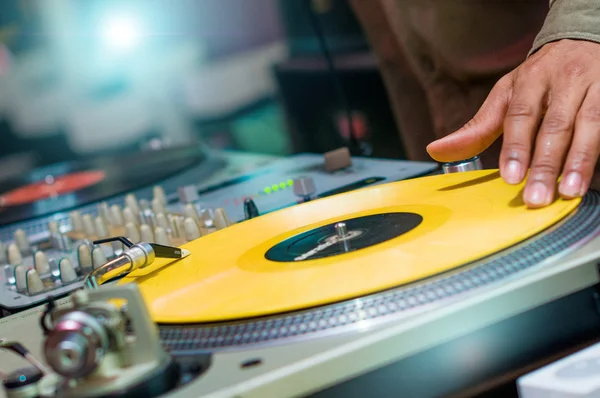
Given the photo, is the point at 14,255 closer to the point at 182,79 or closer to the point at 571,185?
the point at 571,185

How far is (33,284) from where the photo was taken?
104 centimetres

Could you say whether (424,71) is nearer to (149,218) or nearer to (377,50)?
(377,50)

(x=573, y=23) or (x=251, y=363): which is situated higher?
(x=573, y=23)

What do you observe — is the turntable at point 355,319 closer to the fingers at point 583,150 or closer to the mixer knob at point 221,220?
the fingers at point 583,150

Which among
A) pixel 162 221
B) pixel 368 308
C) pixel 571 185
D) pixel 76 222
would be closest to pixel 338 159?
pixel 162 221

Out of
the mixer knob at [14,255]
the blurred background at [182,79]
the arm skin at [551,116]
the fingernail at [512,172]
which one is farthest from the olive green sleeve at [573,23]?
the blurred background at [182,79]

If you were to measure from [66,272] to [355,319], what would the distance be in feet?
1.81

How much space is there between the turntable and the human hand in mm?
50

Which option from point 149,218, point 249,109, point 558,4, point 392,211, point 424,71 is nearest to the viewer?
point 392,211

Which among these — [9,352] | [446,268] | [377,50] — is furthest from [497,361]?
[377,50]

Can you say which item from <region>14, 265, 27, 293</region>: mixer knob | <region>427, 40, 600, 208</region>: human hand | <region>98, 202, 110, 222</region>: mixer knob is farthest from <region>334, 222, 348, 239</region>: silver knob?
<region>98, 202, 110, 222</region>: mixer knob

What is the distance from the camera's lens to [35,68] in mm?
2193

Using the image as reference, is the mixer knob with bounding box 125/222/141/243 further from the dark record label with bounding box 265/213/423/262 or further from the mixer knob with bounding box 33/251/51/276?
the dark record label with bounding box 265/213/423/262

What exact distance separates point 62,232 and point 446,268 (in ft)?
3.00
